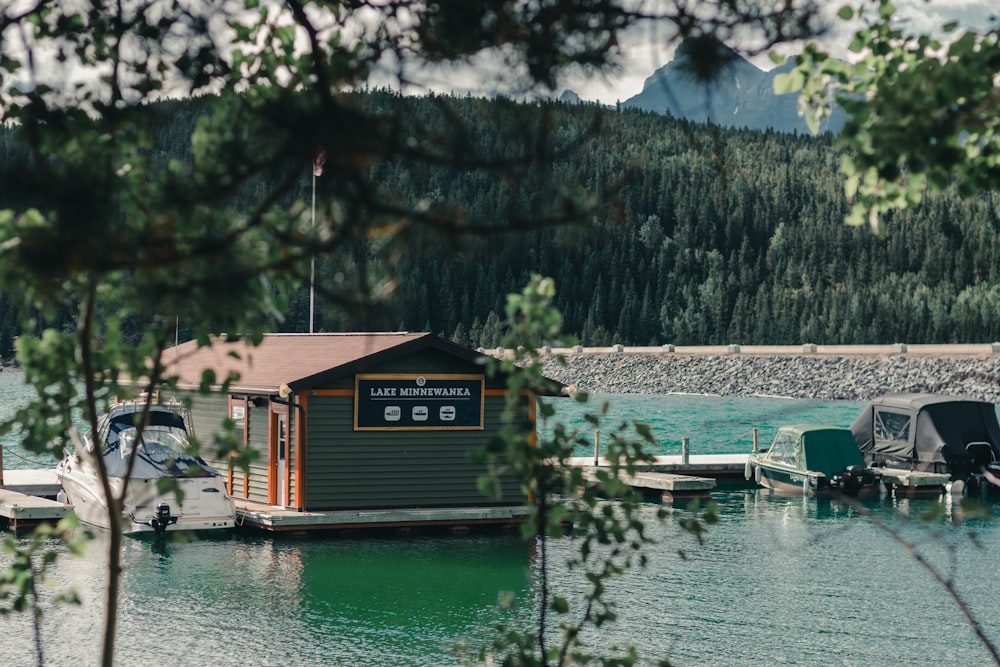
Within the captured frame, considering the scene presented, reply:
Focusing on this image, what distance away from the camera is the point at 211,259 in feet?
13.9

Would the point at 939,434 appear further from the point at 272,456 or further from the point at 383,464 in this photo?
the point at 272,456

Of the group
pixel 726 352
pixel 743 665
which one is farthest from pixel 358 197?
pixel 726 352

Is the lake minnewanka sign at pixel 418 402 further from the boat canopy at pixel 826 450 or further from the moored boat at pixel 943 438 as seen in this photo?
the moored boat at pixel 943 438

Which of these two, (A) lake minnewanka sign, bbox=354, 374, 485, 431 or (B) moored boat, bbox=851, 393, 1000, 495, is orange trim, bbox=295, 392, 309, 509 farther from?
(B) moored boat, bbox=851, 393, 1000, 495

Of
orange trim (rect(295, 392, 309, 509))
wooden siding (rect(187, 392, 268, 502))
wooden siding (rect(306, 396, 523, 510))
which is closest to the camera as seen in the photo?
orange trim (rect(295, 392, 309, 509))

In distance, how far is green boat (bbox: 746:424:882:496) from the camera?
31203mm

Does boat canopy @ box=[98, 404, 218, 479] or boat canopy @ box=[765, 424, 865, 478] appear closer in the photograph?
boat canopy @ box=[98, 404, 218, 479]

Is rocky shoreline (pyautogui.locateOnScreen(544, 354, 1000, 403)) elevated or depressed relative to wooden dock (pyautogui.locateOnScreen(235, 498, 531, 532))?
elevated

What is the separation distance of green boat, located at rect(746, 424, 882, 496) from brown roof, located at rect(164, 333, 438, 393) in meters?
11.7

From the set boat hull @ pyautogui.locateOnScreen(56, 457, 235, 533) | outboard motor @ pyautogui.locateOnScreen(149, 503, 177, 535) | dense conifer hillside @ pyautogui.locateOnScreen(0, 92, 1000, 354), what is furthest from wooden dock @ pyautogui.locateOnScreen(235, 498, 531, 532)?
dense conifer hillside @ pyautogui.locateOnScreen(0, 92, 1000, 354)

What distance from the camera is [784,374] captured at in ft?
404

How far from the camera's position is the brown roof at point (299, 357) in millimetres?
22875

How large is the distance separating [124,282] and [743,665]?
1119 centimetres

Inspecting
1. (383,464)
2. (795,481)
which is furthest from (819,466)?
(383,464)
